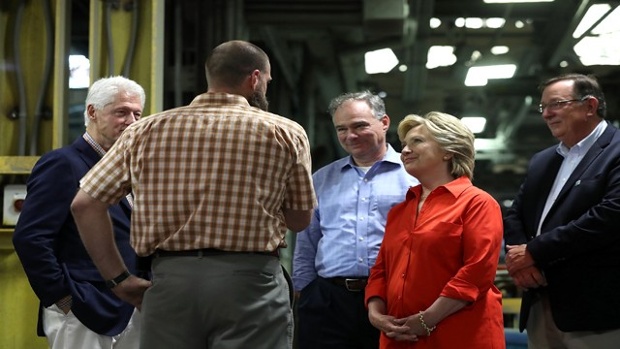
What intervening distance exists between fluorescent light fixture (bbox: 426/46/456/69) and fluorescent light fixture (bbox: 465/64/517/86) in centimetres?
34

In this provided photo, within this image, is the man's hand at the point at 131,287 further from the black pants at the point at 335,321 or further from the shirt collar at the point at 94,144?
the black pants at the point at 335,321

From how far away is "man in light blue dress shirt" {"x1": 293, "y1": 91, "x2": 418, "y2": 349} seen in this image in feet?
10.2

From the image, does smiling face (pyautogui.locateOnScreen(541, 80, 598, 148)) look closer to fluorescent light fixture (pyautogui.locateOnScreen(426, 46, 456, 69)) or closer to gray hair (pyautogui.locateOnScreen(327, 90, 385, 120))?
gray hair (pyautogui.locateOnScreen(327, 90, 385, 120))

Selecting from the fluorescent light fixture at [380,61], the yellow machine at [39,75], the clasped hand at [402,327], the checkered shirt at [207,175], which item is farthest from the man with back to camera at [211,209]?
the fluorescent light fixture at [380,61]

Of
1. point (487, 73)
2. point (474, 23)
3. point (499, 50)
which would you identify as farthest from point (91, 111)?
point (487, 73)

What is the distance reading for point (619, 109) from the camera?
10430 mm

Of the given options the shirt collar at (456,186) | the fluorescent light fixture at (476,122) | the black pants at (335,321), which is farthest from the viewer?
the fluorescent light fixture at (476,122)

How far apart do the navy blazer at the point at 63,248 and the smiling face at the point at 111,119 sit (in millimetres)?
118

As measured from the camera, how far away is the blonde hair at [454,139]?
284 centimetres

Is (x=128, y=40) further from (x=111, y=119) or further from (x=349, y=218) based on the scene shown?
(x=349, y=218)

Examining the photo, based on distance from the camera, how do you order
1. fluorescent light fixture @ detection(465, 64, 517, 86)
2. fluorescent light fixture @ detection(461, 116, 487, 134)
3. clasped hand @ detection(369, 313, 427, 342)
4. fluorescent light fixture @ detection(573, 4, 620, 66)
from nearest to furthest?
clasped hand @ detection(369, 313, 427, 342)
fluorescent light fixture @ detection(573, 4, 620, 66)
fluorescent light fixture @ detection(465, 64, 517, 86)
fluorescent light fixture @ detection(461, 116, 487, 134)

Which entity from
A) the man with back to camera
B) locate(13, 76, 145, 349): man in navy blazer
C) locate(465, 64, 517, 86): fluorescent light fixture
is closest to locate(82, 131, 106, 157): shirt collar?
locate(13, 76, 145, 349): man in navy blazer

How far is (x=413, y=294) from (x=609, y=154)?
906 mm

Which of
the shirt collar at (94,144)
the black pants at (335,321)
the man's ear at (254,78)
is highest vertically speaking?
the man's ear at (254,78)
